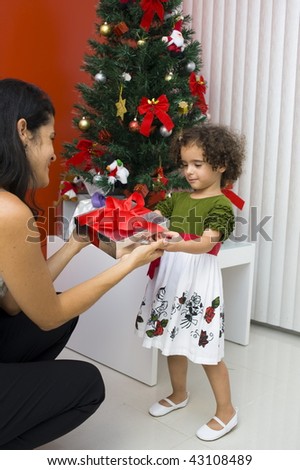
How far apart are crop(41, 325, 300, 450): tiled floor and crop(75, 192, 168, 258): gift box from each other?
0.59 meters

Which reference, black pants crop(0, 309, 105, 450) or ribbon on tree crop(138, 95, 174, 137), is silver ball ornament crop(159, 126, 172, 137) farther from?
black pants crop(0, 309, 105, 450)

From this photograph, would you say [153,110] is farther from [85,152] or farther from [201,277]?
[201,277]

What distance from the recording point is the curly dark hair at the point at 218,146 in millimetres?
1438

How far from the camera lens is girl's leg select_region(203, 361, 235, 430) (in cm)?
147

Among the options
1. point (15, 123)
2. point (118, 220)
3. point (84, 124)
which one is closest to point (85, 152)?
point (84, 124)

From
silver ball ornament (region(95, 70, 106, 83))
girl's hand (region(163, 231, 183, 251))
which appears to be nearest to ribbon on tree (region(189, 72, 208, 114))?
silver ball ornament (region(95, 70, 106, 83))

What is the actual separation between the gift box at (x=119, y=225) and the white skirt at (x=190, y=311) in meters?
0.19

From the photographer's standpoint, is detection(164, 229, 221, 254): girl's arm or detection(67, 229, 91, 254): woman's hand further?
detection(67, 229, 91, 254): woman's hand

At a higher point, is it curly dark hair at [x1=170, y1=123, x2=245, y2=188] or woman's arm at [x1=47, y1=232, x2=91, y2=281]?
curly dark hair at [x1=170, y1=123, x2=245, y2=188]

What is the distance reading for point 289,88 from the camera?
221 centimetres

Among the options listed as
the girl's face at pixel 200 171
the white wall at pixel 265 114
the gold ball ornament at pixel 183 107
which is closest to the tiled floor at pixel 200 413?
the white wall at pixel 265 114

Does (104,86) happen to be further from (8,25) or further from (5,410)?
(5,410)

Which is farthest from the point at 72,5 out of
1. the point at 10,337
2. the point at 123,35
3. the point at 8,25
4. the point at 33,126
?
the point at 10,337

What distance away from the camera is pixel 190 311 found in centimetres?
144
